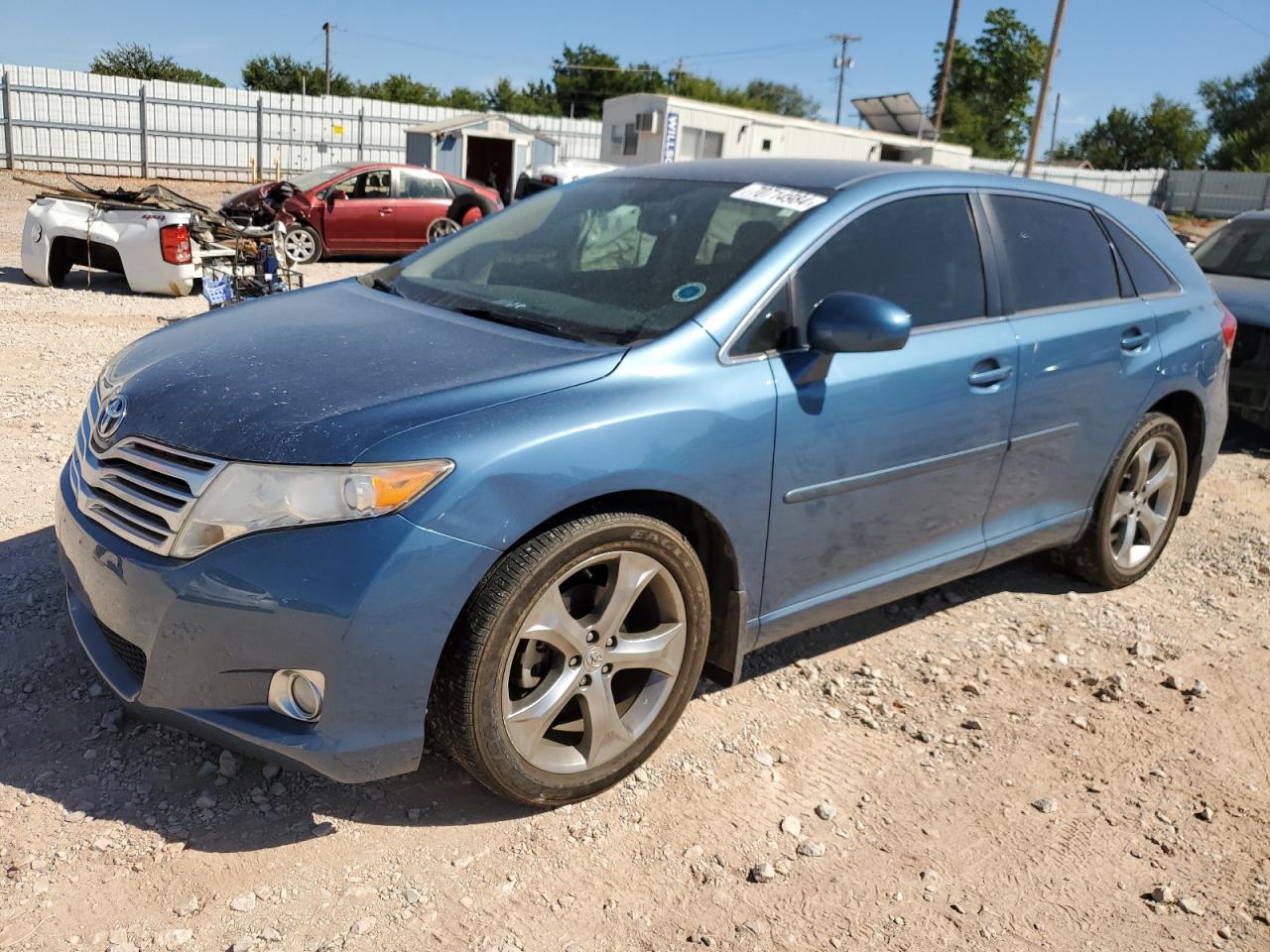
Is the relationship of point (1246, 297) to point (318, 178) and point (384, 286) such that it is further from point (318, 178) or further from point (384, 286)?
point (318, 178)

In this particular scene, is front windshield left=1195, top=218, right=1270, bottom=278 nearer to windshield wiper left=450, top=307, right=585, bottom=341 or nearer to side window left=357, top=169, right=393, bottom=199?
windshield wiper left=450, top=307, right=585, bottom=341

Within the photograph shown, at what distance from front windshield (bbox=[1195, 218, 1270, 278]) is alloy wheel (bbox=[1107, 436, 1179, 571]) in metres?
4.31

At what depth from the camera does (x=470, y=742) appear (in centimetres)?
253

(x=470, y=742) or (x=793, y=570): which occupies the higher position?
(x=793, y=570)

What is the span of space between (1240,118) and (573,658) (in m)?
64.9

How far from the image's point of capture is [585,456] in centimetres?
255

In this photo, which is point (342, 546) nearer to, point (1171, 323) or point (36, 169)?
point (1171, 323)

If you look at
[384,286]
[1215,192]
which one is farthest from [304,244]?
[1215,192]

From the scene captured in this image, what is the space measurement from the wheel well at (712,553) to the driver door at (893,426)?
0.14 metres

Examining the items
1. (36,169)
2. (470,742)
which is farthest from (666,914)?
(36,169)

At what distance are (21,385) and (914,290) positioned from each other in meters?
5.65

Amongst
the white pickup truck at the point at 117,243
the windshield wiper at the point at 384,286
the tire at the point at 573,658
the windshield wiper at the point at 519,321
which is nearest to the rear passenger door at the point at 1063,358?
the tire at the point at 573,658

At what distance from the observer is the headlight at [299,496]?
2.33m

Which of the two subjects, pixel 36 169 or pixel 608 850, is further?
pixel 36 169
